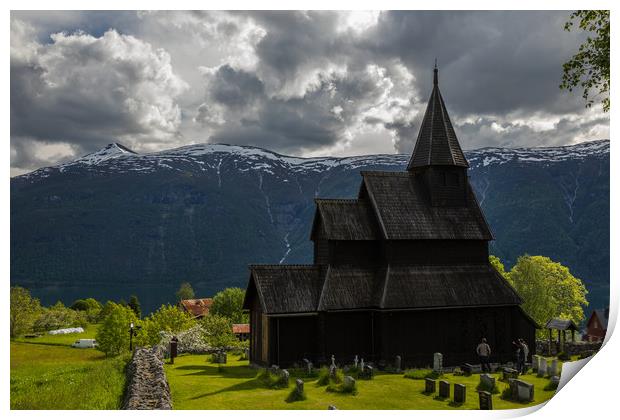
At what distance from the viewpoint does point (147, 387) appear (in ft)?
61.0

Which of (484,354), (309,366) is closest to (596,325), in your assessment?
(484,354)

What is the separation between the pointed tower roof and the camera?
31.0 m

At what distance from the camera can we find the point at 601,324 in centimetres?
6219

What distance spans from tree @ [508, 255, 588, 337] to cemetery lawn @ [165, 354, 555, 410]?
30.9 meters

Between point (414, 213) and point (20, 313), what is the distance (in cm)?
2960

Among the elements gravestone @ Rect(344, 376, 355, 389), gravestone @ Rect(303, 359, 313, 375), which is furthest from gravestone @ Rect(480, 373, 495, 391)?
gravestone @ Rect(303, 359, 313, 375)

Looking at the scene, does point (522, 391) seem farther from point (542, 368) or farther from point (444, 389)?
point (542, 368)

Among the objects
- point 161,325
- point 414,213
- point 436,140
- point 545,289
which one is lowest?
point 161,325

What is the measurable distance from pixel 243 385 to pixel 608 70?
18.8m

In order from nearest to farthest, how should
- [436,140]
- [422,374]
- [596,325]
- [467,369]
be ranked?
[422,374], [467,369], [436,140], [596,325]

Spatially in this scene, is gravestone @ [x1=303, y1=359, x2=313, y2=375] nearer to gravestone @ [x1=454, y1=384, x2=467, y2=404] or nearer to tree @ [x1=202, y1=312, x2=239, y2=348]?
gravestone @ [x1=454, y1=384, x2=467, y2=404]

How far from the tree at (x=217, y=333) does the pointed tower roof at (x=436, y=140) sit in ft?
63.0

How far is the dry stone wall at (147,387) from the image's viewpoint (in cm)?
1686
